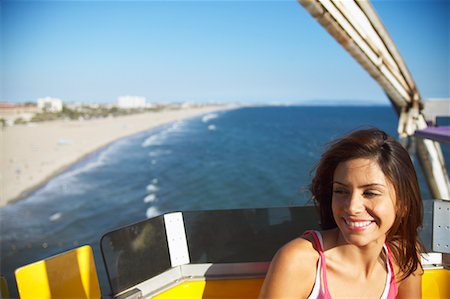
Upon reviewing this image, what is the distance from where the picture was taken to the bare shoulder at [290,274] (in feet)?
5.49

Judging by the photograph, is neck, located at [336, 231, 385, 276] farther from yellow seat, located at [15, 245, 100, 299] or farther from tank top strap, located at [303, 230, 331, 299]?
yellow seat, located at [15, 245, 100, 299]

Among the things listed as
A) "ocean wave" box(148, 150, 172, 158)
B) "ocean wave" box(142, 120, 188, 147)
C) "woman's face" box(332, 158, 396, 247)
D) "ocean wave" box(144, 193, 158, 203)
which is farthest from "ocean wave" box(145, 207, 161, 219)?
"ocean wave" box(142, 120, 188, 147)

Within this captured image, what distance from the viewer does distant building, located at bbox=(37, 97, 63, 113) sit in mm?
87963

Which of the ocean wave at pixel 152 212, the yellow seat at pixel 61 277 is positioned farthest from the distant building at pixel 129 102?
the yellow seat at pixel 61 277

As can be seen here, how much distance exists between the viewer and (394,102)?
25.8 ft

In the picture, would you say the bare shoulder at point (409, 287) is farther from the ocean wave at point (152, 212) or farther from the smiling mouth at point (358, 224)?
the ocean wave at point (152, 212)

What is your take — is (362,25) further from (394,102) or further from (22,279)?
(22,279)

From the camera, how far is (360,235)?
1.74m

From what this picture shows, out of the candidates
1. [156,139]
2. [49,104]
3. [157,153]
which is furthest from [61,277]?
[49,104]

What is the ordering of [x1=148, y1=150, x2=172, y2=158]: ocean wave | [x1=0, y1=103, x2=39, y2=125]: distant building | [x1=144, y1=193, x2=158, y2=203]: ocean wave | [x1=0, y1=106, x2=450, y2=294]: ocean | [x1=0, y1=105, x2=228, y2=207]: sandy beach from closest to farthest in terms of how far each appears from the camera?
[x1=0, y1=106, x2=450, y2=294]: ocean < [x1=144, y1=193, x2=158, y2=203]: ocean wave < [x1=0, y1=105, x2=228, y2=207]: sandy beach < [x1=148, y1=150, x2=172, y2=158]: ocean wave < [x1=0, y1=103, x2=39, y2=125]: distant building

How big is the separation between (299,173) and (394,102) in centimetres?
3518

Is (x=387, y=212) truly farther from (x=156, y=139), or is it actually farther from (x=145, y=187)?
(x=156, y=139)

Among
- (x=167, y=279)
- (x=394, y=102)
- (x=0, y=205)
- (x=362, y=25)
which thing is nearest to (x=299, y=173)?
(x=0, y=205)

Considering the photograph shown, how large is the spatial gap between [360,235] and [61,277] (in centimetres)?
140
